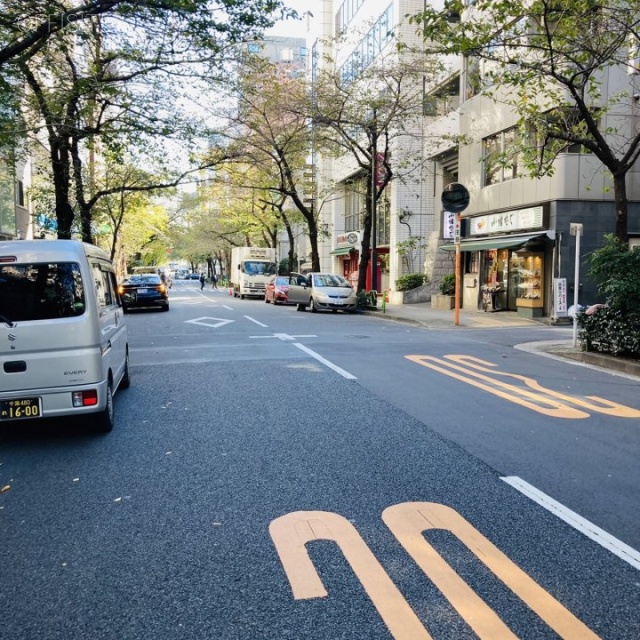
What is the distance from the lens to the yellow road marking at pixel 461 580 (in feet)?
9.28

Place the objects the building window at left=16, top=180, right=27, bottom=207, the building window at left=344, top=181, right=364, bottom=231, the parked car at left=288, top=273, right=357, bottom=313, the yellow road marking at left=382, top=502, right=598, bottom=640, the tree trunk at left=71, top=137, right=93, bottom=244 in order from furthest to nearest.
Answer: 1. the building window at left=344, top=181, right=364, bottom=231
2. the building window at left=16, top=180, right=27, bottom=207
3. the parked car at left=288, top=273, right=357, bottom=313
4. the tree trunk at left=71, top=137, right=93, bottom=244
5. the yellow road marking at left=382, top=502, right=598, bottom=640

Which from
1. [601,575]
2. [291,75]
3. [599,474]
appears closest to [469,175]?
[291,75]

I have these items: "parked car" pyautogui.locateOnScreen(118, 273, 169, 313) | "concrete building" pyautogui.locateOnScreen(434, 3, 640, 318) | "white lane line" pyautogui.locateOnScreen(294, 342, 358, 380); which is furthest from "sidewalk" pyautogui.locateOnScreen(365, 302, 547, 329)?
"parked car" pyautogui.locateOnScreen(118, 273, 169, 313)

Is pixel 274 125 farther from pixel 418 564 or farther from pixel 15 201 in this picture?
pixel 418 564

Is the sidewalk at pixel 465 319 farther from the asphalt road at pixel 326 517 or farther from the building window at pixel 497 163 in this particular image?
the asphalt road at pixel 326 517

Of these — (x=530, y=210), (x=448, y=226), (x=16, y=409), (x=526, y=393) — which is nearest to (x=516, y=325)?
(x=530, y=210)

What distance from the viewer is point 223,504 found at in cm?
433

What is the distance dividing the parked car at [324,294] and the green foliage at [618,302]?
12621 mm

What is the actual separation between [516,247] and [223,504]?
18.4 metres

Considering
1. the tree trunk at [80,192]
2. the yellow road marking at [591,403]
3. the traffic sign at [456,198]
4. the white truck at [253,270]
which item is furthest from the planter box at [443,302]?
the yellow road marking at [591,403]

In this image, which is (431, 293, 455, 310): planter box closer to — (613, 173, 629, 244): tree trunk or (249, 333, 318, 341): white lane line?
(249, 333, 318, 341): white lane line

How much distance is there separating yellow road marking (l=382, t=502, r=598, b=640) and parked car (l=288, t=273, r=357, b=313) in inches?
768

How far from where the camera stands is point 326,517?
4074 millimetres

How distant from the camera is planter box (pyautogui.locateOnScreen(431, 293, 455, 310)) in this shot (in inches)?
1018
